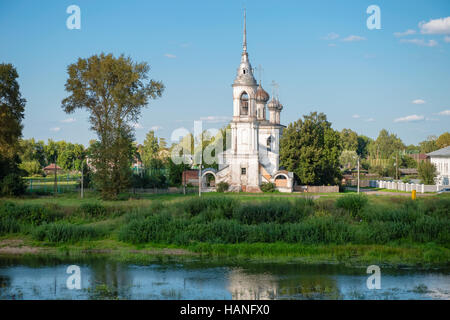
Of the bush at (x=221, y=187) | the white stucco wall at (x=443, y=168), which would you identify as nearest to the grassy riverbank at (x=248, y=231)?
the bush at (x=221, y=187)

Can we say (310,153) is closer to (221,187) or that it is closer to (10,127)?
(221,187)

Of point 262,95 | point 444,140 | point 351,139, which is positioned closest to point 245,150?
point 262,95

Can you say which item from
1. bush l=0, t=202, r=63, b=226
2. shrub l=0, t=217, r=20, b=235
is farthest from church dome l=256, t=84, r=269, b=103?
shrub l=0, t=217, r=20, b=235

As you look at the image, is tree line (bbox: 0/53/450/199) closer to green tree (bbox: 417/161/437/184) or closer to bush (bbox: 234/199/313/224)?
green tree (bbox: 417/161/437/184)

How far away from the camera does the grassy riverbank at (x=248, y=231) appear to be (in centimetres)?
2223

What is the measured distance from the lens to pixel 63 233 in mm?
24281

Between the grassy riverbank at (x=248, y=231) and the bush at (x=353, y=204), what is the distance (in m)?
0.05

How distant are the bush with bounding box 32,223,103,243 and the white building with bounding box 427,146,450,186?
3635cm

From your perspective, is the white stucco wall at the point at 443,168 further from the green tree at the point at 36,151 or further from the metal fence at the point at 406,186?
the green tree at the point at 36,151

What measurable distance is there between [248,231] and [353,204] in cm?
628

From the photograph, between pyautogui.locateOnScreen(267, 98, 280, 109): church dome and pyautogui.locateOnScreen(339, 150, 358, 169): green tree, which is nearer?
pyautogui.locateOnScreen(267, 98, 280, 109): church dome

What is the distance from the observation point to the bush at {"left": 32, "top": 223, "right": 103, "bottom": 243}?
952 inches
